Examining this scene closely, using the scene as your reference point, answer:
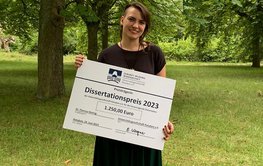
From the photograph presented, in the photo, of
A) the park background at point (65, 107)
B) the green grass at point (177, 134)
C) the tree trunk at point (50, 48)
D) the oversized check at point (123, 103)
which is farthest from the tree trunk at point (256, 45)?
the oversized check at point (123, 103)

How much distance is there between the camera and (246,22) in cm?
2619

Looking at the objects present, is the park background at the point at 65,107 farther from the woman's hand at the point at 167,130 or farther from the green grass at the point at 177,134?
the woman's hand at the point at 167,130

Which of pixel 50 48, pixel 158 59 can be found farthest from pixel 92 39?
pixel 158 59

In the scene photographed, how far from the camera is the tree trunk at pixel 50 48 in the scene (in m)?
11.2

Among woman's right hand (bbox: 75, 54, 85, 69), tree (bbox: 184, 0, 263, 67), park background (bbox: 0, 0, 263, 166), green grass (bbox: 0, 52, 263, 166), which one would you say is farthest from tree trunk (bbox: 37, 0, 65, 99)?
tree (bbox: 184, 0, 263, 67)

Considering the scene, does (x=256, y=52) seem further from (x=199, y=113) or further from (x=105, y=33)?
(x=199, y=113)

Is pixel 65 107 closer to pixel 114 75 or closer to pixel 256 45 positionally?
pixel 114 75

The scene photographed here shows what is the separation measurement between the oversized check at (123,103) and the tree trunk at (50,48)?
793 centimetres

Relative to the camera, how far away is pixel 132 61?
3477 millimetres

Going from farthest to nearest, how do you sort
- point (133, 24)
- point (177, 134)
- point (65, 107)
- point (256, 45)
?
1. point (256, 45)
2. point (65, 107)
3. point (177, 134)
4. point (133, 24)

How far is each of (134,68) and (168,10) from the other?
1241 cm

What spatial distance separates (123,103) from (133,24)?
2.00ft

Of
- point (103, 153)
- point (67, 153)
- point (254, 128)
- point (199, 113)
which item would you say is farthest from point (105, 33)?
point (103, 153)

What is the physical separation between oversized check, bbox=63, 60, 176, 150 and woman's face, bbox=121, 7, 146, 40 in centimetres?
28
